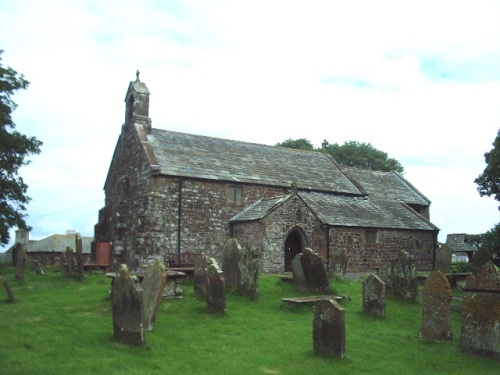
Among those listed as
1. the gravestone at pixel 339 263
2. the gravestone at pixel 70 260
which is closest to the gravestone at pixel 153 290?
the gravestone at pixel 70 260

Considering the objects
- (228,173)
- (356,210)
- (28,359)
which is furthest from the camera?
(356,210)

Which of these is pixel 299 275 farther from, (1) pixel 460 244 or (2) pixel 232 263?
(1) pixel 460 244

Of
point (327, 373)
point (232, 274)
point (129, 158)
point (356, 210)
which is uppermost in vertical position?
point (129, 158)

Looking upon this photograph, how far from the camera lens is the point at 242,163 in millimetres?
30078

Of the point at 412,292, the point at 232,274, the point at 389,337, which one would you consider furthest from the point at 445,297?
the point at 232,274

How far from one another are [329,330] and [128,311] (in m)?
3.92

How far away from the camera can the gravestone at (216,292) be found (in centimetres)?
1318

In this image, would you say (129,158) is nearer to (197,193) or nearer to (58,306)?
(197,193)

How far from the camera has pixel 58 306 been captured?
13688 millimetres

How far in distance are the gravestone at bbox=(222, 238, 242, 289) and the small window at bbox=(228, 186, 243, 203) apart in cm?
1065

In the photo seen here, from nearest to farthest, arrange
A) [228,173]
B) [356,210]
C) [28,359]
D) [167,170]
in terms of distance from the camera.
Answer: [28,359]
[167,170]
[228,173]
[356,210]

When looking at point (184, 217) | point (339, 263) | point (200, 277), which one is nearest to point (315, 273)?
point (200, 277)

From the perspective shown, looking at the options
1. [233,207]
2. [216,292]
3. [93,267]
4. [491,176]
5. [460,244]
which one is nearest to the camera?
[216,292]

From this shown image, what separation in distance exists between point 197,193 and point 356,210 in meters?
9.57
